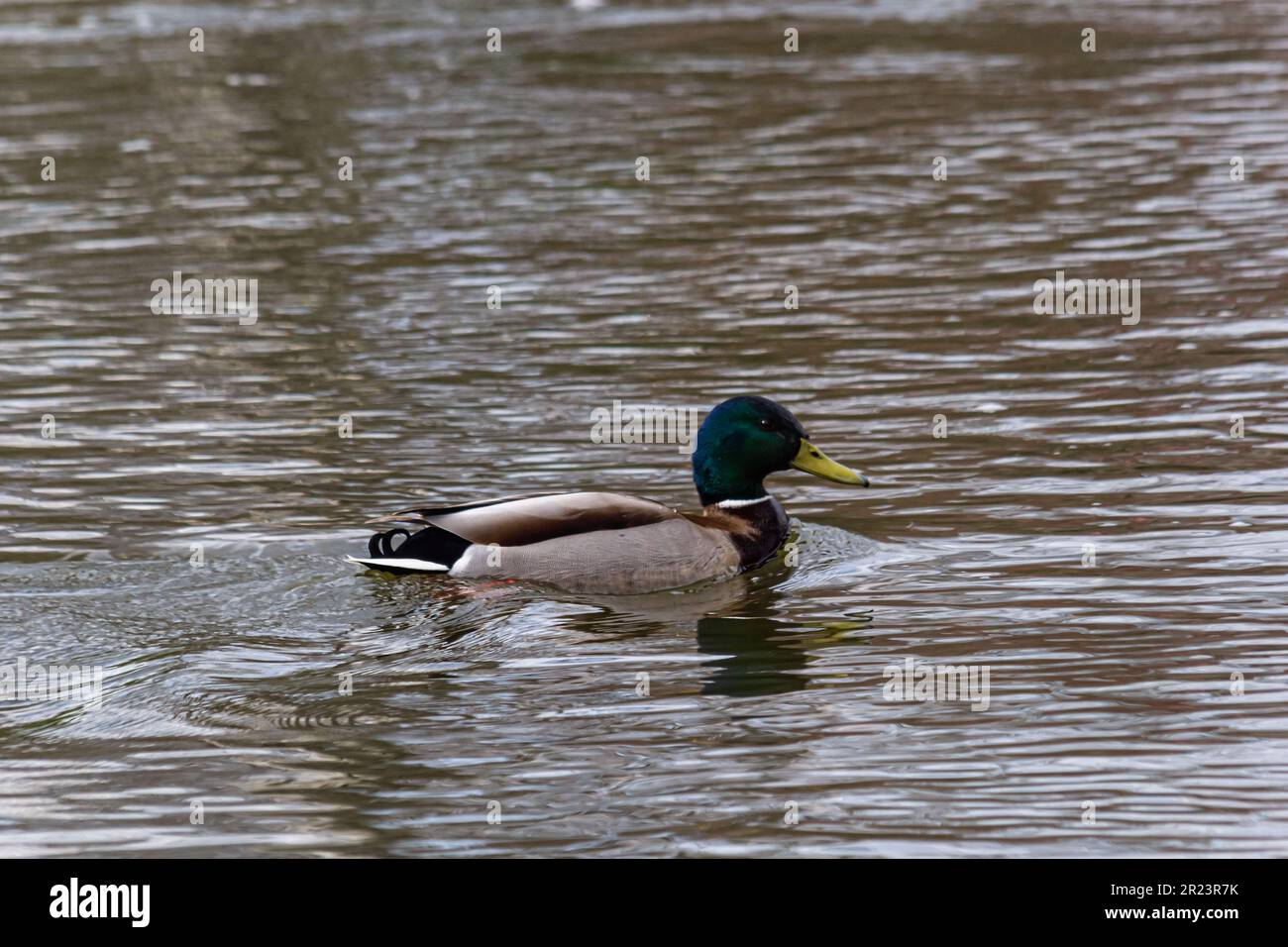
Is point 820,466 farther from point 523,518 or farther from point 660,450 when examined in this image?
point 660,450

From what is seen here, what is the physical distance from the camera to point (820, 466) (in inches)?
404

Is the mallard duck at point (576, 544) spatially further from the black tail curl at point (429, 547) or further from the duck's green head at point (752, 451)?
the duck's green head at point (752, 451)

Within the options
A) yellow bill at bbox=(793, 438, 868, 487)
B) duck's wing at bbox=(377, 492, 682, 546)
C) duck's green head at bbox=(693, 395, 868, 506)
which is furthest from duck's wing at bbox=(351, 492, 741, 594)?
yellow bill at bbox=(793, 438, 868, 487)

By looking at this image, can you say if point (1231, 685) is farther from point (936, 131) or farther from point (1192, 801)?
point (936, 131)

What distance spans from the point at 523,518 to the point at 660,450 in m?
2.70

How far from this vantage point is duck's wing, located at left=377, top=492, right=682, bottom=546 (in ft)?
31.1

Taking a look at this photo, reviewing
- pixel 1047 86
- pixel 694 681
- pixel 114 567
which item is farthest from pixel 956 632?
pixel 1047 86

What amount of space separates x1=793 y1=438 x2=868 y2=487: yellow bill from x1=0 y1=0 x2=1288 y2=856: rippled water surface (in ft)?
1.25

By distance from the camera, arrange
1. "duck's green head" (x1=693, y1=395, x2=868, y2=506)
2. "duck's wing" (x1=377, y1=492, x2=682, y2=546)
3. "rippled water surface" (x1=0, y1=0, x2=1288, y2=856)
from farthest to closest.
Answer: "duck's green head" (x1=693, y1=395, x2=868, y2=506) → "duck's wing" (x1=377, y1=492, x2=682, y2=546) → "rippled water surface" (x1=0, y1=0, x2=1288, y2=856)

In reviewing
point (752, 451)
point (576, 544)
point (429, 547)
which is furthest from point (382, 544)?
point (752, 451)

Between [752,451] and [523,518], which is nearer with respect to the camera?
[523,518]

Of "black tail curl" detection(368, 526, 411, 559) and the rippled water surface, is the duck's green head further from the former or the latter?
"black tail curl" detection(368, 526, 411, 559)

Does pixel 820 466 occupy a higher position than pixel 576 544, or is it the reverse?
pixel 820 466

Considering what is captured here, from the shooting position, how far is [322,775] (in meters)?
7.26
